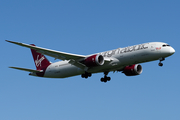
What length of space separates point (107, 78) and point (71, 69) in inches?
259

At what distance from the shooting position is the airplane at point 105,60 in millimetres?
43469

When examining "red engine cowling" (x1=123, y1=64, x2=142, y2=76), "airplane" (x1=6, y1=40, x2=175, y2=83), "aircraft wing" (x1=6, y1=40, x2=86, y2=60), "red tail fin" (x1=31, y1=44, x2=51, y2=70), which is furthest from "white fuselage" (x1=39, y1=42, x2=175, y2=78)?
"red tail fin" (x1=31, y1=44, x2=51, y2=70)

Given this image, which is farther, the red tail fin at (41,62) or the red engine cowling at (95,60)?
the red tail fin at (41,62)

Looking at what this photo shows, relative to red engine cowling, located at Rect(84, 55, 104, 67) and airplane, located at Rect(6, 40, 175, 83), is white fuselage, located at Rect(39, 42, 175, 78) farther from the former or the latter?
red engine cowling, located at Rect(84, 55, 104, 67)

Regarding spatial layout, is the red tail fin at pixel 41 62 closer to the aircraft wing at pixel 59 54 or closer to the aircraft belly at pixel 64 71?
the aircraft belly at pixel 64 71

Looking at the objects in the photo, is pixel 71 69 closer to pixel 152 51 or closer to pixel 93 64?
pixel 93 64

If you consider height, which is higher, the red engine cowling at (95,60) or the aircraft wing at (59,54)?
the aircraft wing at (59,54)

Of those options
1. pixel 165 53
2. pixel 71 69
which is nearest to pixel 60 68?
pixel 71 69

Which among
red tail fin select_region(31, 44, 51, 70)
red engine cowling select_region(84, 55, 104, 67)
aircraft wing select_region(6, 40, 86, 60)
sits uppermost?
red tail fin select_region(31, 44, 51, 70)

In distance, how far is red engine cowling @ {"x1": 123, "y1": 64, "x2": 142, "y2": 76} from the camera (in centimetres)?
5094

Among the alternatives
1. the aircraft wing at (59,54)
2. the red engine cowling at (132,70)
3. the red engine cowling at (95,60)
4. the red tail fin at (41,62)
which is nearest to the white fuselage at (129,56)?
the red engine cowling at (95,60)

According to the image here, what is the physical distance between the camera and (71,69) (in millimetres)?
49156

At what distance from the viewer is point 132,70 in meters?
50.9

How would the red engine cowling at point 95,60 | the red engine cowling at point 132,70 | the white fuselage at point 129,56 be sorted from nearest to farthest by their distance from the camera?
1. the white fuselage at point 129,56
2. the red engine cowling at point 95,60
3. the red engine cowling at point 132,70
